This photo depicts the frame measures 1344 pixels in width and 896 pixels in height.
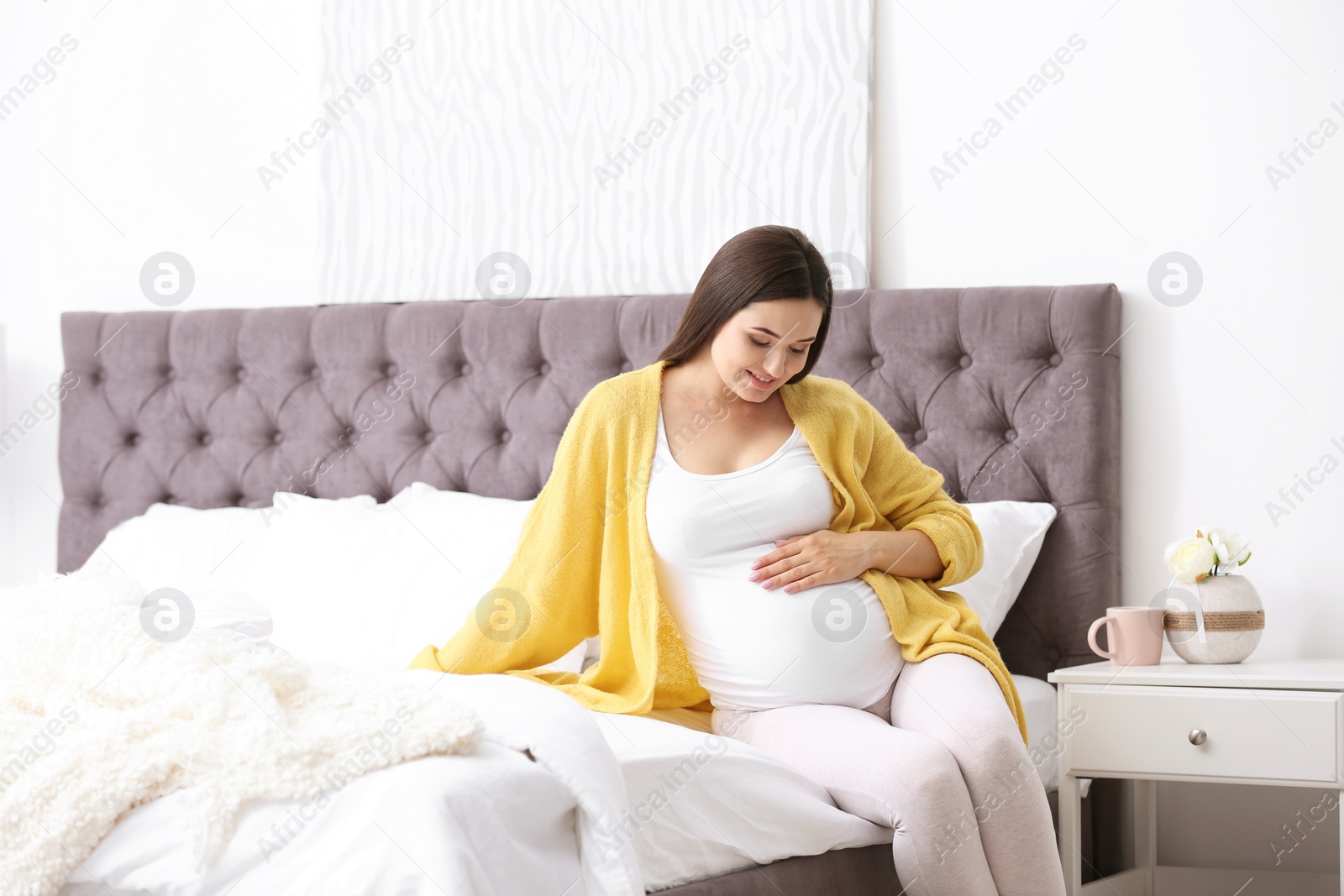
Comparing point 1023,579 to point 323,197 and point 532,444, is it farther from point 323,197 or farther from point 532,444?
point 323,197

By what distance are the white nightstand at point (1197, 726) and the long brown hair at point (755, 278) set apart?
683 millimetres

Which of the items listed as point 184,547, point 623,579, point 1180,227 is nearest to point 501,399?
point 184,547

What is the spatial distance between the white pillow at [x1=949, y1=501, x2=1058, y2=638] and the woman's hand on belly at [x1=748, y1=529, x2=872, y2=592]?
1.20ft

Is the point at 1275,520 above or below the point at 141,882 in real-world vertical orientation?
above

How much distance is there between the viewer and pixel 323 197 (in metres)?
2.82

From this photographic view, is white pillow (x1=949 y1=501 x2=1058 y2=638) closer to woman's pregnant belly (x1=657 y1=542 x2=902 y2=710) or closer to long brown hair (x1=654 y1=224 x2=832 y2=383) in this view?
woman's pregnant belly (x1=657 y1=542 x2=902 y2=710)

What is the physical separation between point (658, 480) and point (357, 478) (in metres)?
1.05

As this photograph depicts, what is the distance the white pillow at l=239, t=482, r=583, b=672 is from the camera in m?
2.17

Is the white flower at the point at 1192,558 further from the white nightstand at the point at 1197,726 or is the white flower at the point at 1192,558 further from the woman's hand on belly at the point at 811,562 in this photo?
the woman's hand on belly at the point at 811,562

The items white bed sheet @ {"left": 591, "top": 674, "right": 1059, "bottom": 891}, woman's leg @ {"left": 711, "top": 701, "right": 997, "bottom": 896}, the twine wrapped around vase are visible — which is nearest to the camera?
white bed sheet @ {"left": 591, "top": 674, "right": 1059, "bottom": 891}

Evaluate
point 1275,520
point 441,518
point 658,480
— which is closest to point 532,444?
point 441,518

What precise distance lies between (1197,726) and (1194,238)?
0.86 metres

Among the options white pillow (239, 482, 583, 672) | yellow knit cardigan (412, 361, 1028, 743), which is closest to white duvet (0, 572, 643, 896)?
yellow knit cardigan (412, 361, 1028, 743)

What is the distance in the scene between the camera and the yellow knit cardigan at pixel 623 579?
1.78 m
